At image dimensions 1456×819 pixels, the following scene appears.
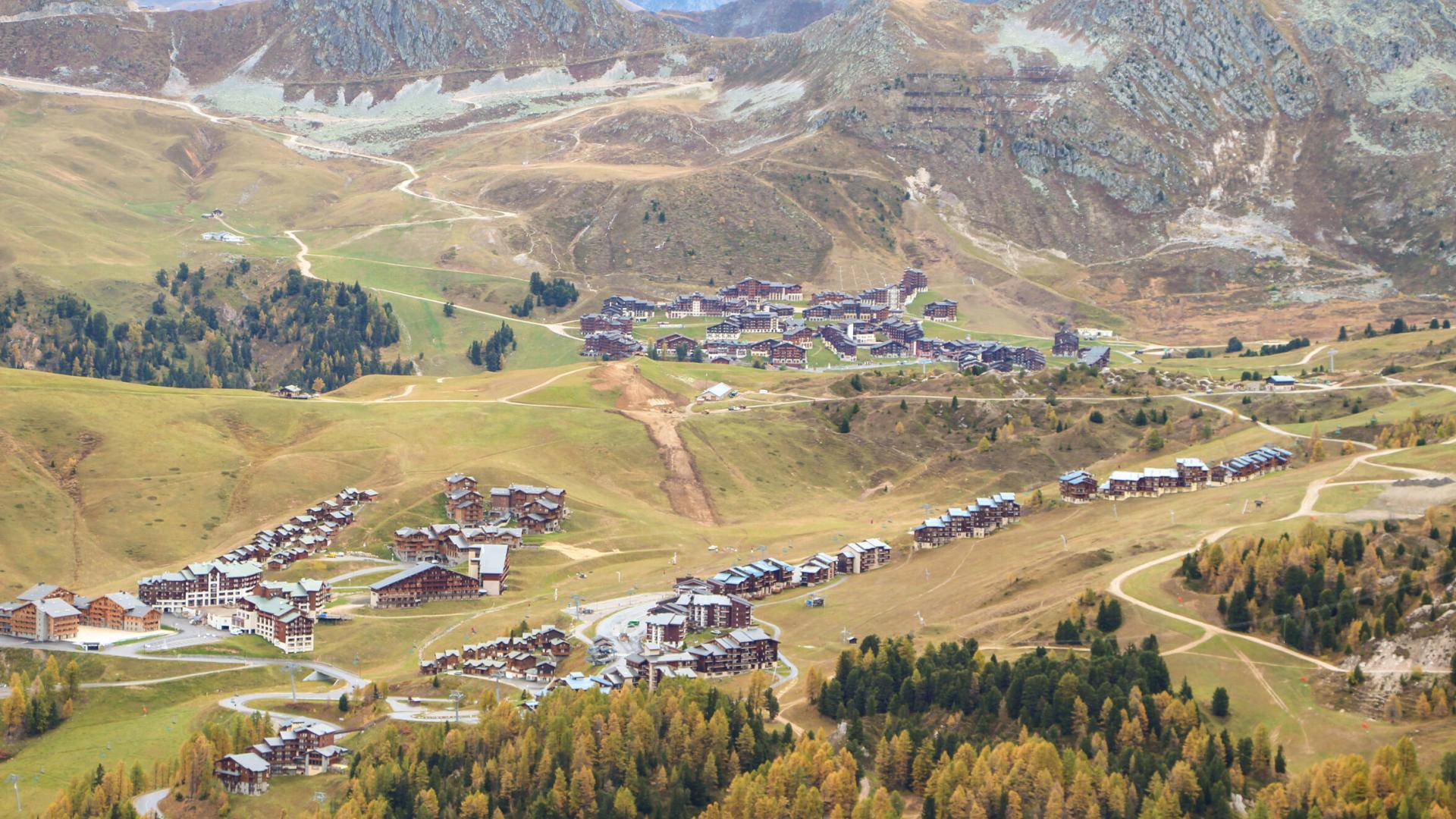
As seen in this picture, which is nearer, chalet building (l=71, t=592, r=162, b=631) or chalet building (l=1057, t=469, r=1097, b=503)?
chalet building (l=71, t=592, r=162, b=631)

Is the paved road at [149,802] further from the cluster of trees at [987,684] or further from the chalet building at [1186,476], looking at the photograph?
the chalet building at [1186,476]

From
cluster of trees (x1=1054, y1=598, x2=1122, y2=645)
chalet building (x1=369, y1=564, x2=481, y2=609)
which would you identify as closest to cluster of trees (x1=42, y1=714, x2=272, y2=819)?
chalet building (x1=369, y1=564, x2=481, y2=609)

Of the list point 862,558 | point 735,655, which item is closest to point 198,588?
point 735,655

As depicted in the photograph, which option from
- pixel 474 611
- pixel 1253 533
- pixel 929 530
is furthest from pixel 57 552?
pixel 1253 533

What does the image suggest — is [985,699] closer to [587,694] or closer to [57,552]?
[587,694]

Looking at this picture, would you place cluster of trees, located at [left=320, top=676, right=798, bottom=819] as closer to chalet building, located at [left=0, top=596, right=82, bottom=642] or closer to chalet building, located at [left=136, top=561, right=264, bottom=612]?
chalet building, located at [left=0, top=596, right=82, bottom=642]

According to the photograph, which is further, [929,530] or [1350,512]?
[929,530]

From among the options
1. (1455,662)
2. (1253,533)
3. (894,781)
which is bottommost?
(894,781)
